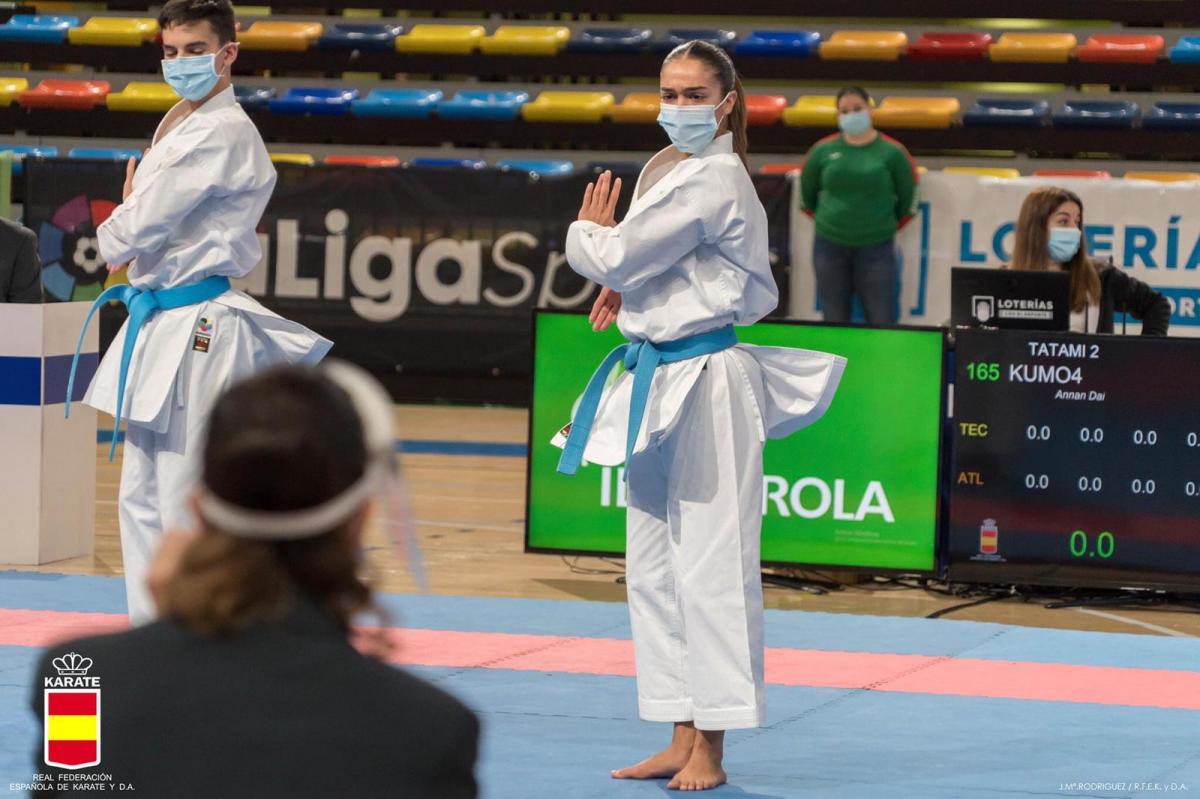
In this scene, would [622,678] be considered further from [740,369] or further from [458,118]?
[458,118]

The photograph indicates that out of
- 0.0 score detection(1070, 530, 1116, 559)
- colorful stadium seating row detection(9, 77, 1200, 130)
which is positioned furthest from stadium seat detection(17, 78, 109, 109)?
0.0 score detection(1070, 530, 1116, 559)

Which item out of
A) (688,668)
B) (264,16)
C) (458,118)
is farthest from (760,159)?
(688,668)

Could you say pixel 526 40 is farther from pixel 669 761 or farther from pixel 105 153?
pixel 669 761

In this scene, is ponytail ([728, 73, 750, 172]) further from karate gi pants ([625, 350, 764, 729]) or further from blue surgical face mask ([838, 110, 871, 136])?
blue surgical face mask ([838, 110, 871, 136])

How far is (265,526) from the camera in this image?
5.86 feet

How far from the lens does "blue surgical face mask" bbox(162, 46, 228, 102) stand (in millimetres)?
5453

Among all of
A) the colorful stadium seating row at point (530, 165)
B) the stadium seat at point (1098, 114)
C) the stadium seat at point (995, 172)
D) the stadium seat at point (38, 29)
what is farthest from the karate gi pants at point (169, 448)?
the stadium seat at point (38, 29)

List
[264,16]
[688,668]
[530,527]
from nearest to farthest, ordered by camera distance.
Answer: [688,668], [530,527], [264,16]

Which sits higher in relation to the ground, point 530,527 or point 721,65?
point 721,65

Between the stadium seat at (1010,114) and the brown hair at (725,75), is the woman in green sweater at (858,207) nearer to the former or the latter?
the stadium seat at (1010,114)

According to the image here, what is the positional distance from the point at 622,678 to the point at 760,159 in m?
10.0

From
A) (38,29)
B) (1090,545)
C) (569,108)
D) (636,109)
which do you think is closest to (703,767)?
(1090,545)

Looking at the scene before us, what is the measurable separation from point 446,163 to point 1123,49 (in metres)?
5.56

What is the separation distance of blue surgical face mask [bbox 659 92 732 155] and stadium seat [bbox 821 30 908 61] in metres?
11.0
